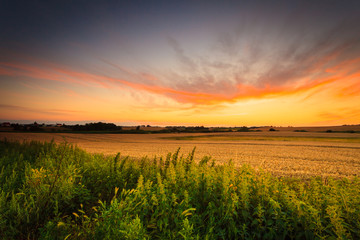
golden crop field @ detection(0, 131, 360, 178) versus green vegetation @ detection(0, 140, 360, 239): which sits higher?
green vegetation @ detection(0, 140, 360, 239)

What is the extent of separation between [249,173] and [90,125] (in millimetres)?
85129

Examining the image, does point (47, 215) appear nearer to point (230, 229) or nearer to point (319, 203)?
point (230, 229)

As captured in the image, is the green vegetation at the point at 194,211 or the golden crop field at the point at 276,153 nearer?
the green vegetation at the point at 194,211

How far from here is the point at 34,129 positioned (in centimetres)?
7050

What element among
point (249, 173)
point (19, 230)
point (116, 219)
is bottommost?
point (19, 230)

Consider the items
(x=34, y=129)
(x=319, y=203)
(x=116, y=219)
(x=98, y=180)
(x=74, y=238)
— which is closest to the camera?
(x=116, y=219)

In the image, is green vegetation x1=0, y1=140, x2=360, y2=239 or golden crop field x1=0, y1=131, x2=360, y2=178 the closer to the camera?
green vegetation x1=0, y1=140, x2=360, y2=239

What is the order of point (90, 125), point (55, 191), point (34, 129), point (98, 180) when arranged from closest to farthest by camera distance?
point (55, 191) < point (98, 180) < point (34, 129) < point (90, 125)

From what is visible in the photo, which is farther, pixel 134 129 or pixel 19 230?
pixel 134 129

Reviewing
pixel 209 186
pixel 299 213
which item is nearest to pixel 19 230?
pixel 209 186

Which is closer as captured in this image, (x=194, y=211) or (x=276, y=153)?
(x=194, y=211)

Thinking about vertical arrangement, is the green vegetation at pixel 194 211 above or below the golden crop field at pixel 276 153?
above

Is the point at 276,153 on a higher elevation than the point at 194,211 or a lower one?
lower

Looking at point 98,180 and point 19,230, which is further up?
point 98,180
